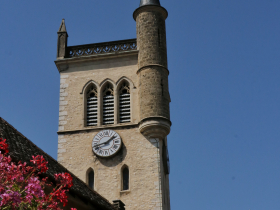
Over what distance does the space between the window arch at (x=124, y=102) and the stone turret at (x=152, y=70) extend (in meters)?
0.77

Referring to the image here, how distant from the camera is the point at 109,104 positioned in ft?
81.4

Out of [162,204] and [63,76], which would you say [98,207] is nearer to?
[162,204]

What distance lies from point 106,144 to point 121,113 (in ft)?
5.69

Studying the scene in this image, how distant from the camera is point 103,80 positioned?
25.2 meters

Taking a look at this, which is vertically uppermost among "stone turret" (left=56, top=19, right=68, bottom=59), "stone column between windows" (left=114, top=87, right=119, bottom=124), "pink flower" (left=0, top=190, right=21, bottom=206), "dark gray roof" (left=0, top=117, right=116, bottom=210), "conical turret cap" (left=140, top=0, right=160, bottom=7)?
"conical turret cap" (left=140, top=0, right=160, bottom=7)

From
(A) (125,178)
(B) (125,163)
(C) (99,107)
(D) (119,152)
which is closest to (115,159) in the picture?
(D) (119,152)

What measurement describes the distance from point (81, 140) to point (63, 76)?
339 centimetres

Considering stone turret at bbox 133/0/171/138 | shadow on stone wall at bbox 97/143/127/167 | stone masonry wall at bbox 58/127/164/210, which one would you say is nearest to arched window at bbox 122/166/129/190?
stone masonry wall at bbox 58/127/164/210

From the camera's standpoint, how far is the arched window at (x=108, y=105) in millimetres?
24422

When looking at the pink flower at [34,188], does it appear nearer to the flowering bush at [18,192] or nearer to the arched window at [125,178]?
the flowering bush at [18,192]

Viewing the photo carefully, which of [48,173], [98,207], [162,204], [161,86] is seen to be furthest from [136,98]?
[48,173]

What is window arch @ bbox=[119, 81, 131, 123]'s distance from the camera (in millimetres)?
24297

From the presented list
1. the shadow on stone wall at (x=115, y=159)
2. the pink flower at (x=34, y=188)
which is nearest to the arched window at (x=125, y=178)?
the shadow on stone wall at (x=115, y=159)

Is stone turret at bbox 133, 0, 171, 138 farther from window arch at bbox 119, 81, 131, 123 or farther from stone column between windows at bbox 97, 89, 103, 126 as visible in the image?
stone column between windows at bbox 97, 89, 103, 126
